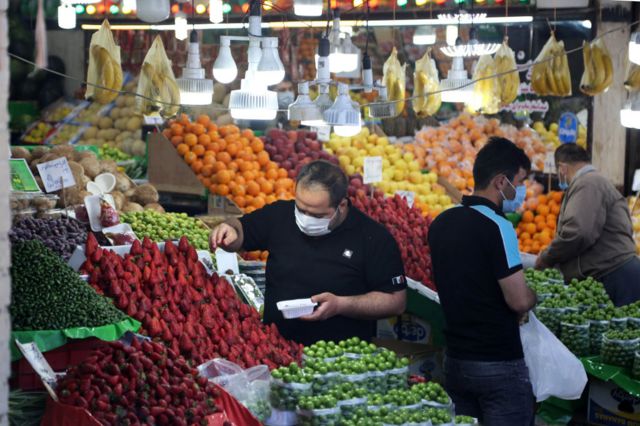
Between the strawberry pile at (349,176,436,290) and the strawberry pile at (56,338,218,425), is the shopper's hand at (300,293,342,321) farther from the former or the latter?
the strawberry pile at (349,176,436,290)

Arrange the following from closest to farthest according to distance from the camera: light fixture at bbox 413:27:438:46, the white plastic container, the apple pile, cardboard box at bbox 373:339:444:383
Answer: the white plastic container < cardboard box at bbox 373:339:444:383 < the apple pile < light fixture at bbox 413:27:438:46

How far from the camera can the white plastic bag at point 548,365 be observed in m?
4.82

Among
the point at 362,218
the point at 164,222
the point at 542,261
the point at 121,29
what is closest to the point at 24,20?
the point at 121,29

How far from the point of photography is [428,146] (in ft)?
32.3

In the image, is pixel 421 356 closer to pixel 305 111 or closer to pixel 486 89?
pixel 305 111

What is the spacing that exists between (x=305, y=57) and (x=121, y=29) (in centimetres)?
226

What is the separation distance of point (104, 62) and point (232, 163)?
1985 mm

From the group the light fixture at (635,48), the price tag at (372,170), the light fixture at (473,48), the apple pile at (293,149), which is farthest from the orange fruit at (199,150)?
the light fixture at (635,48)

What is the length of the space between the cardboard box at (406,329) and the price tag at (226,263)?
1.18 meters

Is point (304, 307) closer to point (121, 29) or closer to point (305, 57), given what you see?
point (305, 57)

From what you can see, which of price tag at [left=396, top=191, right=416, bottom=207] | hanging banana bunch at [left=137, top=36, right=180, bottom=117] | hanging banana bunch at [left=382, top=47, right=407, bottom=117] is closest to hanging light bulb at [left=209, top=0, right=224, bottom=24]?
hanging banana bunch at [left=137, top=36, right=180, bottom=117]

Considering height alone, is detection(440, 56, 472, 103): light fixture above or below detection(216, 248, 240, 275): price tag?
above

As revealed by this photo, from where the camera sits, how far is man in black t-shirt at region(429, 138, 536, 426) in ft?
14.8

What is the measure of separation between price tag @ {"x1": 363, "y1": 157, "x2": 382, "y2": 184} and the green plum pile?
1.65 meters
